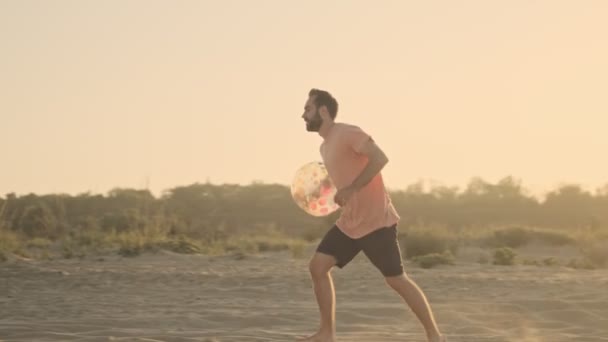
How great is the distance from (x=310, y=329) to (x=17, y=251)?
1140 centimetres

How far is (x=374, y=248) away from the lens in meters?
7.81

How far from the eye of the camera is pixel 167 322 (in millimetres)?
10055

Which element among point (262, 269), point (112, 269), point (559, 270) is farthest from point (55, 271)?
point (559, 270)

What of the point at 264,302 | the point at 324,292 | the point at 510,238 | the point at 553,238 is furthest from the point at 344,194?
the point at 553,238

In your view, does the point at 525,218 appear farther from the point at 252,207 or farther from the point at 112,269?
the point at 112,269

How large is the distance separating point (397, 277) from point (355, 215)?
53cm

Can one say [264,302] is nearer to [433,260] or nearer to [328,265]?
[328,265]

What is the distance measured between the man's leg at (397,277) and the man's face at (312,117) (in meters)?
0.87

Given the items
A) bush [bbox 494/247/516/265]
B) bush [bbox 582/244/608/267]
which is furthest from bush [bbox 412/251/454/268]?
bush [bbox 582/244/608/267]

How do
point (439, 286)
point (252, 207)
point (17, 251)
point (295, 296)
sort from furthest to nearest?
1. point (252, 207)
2. point (17, 251)
3. point (439, 286)
4. point (295, 296)

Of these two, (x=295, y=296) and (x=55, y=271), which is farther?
(x=55, y=271)

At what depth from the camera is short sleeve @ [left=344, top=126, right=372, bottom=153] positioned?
7.67 metres

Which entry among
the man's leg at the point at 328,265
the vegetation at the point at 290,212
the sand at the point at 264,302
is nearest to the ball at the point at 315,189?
the man's leg at the point at 328,265

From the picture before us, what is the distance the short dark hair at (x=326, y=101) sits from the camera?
8.02m
